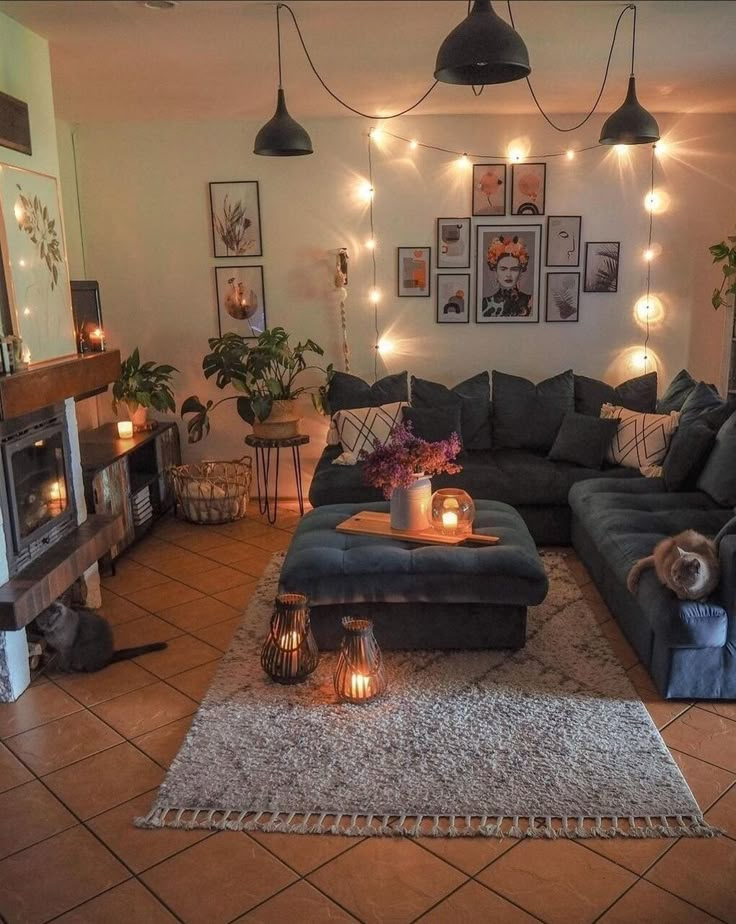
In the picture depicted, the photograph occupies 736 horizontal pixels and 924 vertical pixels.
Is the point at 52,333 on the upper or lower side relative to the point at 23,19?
lower

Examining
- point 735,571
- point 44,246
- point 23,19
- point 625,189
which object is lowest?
point 735,571

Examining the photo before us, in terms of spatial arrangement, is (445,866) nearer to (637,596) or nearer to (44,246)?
(637,596)

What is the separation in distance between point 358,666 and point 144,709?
32.1 inches

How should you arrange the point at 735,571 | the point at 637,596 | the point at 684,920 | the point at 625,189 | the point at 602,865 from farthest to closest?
the point at 625,189, the point at 637,596, the point at 735,571, the point at 602,865, the point at 684,920

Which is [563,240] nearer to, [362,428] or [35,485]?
[362,428]

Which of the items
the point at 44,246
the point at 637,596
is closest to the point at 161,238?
the point at 44,246

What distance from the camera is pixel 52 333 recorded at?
3576mm

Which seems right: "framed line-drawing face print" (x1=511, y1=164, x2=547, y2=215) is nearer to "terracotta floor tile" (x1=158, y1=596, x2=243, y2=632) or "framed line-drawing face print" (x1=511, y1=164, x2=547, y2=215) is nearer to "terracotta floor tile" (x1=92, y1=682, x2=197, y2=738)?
"terracotta floor tile" (x1=158, y1=596, x2=243, y2=632)

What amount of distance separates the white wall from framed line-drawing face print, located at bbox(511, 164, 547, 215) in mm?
74

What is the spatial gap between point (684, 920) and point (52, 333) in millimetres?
3187

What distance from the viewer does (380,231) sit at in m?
5.36

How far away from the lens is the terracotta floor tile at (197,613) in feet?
12.2

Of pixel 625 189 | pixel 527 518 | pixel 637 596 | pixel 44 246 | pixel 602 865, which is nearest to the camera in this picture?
pixel 602 865

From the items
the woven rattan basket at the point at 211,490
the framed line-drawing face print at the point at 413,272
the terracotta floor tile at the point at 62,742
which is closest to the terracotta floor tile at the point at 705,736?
the terracotta floor tile at the point at 62,742
